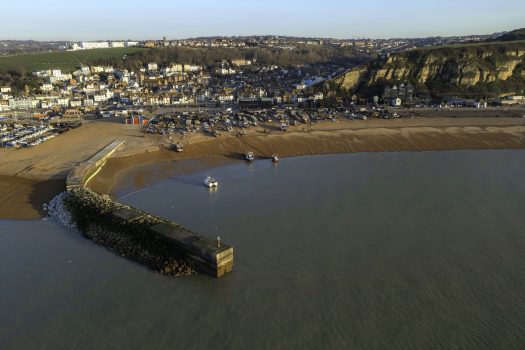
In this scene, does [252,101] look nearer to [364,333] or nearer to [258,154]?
[258,154]

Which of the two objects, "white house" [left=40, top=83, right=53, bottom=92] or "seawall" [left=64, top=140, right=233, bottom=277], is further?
"white house" [left=40, top=83, right=53, bottom=92]

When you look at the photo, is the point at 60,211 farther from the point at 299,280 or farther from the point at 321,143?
the point at 321,143

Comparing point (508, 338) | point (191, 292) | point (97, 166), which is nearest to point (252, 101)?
point (97, 166)

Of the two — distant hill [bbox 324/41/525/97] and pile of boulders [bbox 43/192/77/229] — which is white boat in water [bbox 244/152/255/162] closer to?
pile of boulders [bbox 43/192/77/229]

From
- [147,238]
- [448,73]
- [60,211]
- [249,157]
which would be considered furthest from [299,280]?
[448,73]

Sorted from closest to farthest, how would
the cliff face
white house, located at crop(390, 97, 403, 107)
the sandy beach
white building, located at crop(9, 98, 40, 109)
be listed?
the sandy beach → white house, located at crop(390, 97, 403, 107) → white building, located at crop(9, 98, 40, 109) → the cliff face

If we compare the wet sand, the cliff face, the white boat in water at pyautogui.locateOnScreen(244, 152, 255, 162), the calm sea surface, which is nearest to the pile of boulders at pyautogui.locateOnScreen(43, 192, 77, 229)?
the calm sea surface

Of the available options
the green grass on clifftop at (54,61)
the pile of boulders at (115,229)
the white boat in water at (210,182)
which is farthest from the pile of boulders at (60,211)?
the green grass on clifftop at (54,61)
